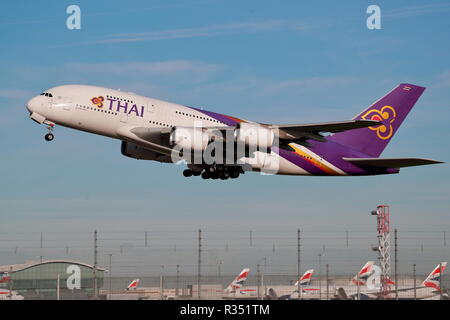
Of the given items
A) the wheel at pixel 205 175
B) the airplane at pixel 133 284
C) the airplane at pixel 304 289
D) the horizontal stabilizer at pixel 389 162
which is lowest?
the airplane at pixel 304 289

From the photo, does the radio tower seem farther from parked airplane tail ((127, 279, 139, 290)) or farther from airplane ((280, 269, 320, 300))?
parked airplane tail ((127, 279, 139, 290))

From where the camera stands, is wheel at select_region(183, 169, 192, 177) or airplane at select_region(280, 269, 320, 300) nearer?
wheel at select_region(183, 169, 192, 177)

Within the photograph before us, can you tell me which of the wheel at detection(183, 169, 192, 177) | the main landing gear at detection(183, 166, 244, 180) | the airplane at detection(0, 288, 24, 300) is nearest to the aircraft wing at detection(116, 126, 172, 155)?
the main landing gear at detection(183, 166, 244, 180)

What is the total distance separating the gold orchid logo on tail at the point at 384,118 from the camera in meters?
47.5

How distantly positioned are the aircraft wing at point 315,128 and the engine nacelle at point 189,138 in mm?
3959

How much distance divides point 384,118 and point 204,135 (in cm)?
1644

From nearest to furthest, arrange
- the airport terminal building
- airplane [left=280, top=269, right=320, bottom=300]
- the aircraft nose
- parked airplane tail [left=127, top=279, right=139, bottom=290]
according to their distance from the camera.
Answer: the airport terminal building
parked airplane tail [left=127, top=279, right=139, bottom=290]
the aircraft nose
airplane [left=280, top=269, right=320, bottom=300]

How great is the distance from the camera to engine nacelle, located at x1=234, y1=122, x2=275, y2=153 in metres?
37.4

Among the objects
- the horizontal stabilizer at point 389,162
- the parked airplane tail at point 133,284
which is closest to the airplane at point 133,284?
the parked airplane tail at point 133,284

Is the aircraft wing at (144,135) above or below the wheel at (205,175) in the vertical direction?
above

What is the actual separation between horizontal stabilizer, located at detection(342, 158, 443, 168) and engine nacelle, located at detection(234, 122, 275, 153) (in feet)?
24.9

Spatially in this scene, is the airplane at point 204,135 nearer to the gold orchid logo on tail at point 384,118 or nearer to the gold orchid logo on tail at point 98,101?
the gold orchid logo on tail at point 98,101
